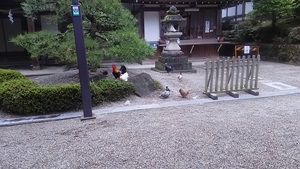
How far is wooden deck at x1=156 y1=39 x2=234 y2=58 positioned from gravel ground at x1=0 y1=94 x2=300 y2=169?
28.1 ft

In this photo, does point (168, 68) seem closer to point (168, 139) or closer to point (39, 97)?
point (39, 97)

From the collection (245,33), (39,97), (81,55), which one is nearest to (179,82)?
(81,55)

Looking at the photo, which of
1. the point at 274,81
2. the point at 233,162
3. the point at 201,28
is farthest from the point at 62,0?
the point at 201,28

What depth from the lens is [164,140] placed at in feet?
11.1

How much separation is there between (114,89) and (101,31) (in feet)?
7.33

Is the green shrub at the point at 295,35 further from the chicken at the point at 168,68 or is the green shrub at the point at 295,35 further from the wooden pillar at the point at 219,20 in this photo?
the chicken at the point at 168,68

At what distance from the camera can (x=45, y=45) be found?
5.98 m

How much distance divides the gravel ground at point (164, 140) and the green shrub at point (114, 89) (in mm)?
783

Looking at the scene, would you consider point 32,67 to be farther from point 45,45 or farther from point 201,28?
point 201,28

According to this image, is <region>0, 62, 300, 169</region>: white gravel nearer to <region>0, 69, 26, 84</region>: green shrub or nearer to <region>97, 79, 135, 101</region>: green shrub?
<region>97, 79, 135, 101</region>: green shrub

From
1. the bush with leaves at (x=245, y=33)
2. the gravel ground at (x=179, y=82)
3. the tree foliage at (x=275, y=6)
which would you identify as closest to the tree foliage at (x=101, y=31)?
the gravel ground at (x=179, y=82)

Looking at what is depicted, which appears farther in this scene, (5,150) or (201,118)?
(201,118)

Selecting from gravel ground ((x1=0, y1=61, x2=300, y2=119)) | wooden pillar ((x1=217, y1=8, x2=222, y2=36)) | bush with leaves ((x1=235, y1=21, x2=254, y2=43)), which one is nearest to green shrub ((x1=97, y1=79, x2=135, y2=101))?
gravel ground ((x1=0, y1=61, x2=300, y2=119))

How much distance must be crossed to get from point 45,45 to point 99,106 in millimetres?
2350
